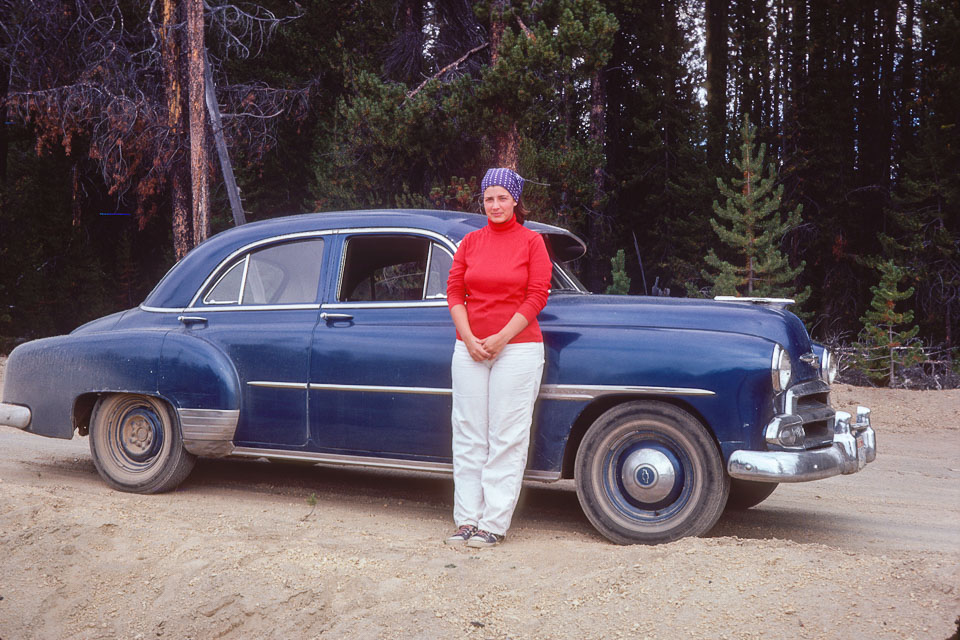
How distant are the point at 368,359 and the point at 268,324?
2.75 ft

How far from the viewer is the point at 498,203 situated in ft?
16.7

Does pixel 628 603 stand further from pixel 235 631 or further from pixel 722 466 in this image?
pixel 235 631

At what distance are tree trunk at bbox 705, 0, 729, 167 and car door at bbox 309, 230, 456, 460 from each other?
70.5ft

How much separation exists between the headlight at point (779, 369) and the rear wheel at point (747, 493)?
138 cm

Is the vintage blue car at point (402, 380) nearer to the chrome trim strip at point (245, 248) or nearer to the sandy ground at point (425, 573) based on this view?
the chrome trim strip at point (245, 248)

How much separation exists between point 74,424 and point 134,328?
0.85 metres

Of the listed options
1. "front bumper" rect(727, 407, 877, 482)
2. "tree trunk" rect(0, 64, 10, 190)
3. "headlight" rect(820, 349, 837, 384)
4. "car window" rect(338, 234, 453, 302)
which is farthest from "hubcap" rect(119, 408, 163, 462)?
"tree trunk" rect(0, 64, 10, 190)

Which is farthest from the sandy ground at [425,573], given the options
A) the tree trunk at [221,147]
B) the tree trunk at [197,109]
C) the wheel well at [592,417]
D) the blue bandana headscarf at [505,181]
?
the tree trunk at [197,109]

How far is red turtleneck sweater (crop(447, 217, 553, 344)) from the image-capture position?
5031mm

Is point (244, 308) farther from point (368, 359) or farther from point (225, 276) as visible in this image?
point (368, 359)

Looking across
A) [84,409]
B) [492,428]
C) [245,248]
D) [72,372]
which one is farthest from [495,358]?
[84,409]

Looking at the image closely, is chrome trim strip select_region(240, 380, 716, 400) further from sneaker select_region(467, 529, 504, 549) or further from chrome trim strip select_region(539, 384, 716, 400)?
sneaker select_region(467, 529, 504, 549)

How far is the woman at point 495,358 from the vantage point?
198 inches

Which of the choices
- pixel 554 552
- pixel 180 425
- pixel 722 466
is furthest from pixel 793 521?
pixel 180 425
